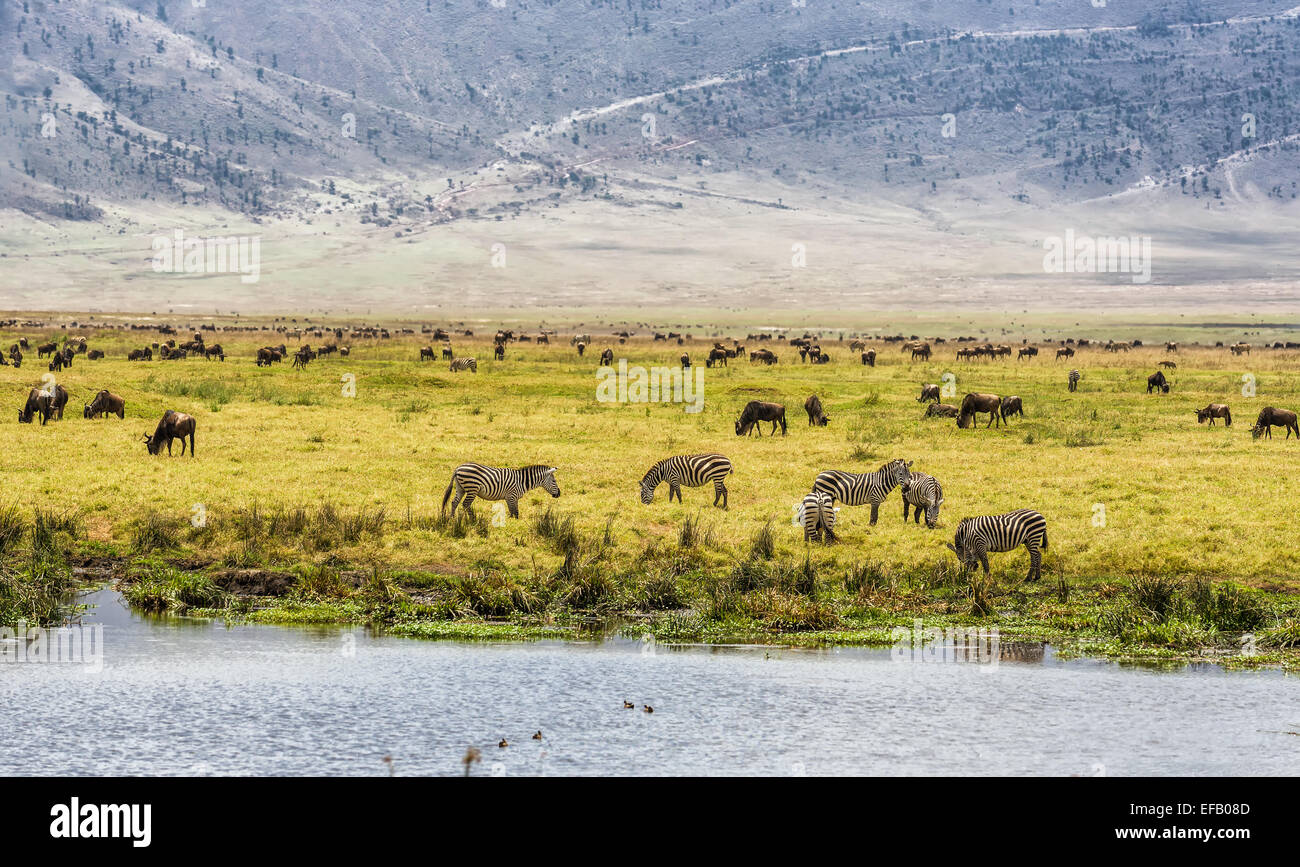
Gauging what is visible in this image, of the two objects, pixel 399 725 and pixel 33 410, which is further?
pixel 33 410

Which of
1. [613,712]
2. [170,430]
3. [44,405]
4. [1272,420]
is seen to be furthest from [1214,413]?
[44,405]

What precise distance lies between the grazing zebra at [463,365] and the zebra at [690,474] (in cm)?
4102

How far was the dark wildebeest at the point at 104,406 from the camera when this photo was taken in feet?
134

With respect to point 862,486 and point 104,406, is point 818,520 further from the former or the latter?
point 104,406

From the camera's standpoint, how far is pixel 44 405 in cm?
3984

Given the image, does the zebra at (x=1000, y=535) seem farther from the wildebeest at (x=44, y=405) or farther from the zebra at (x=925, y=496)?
the wildebeest at (x=44, y=405)

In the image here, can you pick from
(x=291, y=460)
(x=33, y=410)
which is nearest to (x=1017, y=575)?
(x=291, y=460)

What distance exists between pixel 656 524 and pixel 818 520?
324 cm

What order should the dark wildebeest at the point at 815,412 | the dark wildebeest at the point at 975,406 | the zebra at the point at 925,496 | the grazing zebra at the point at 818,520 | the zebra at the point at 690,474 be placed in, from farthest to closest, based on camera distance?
1. the dark wildebeest at the point at 815,412
2. the dark wildebeest at the point at 975,406
3. the zebra at the point at 690,474
4. the zebra at the point at 925,496
5. the grazing zebra at the point at 818,520

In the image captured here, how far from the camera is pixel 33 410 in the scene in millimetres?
39781

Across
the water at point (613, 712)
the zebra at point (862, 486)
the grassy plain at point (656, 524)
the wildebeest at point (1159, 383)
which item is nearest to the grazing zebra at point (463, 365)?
the grassy plain at point (656, 524)

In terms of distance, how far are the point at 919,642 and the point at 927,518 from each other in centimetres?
664

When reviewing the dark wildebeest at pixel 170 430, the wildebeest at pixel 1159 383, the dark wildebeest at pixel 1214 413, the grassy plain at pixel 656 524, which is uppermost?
the wildebeest at pixel 1159 383
